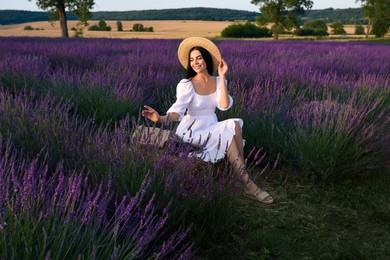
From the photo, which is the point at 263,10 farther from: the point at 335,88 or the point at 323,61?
the point at 335,88

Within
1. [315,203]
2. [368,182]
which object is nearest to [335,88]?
[368,182]

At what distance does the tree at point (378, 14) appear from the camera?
155 ft

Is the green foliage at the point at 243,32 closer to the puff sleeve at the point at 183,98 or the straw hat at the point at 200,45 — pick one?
the straw hat at the point at 200,45

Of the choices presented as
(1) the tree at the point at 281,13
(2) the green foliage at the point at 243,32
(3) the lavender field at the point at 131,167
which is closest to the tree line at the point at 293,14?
(1) the tree at the point at 281,13

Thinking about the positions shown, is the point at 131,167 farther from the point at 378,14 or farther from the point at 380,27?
the point at 380,27

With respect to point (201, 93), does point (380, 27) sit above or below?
above

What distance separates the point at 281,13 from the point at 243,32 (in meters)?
10.5

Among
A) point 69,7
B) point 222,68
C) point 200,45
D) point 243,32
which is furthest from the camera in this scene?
point 243,32

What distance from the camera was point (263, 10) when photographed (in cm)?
4366

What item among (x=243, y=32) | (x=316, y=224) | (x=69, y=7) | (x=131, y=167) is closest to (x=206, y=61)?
(x=131, y=167)

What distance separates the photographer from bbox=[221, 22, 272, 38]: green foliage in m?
52.0

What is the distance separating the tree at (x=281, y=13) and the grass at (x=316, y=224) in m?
42.2

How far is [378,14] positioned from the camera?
156 feet

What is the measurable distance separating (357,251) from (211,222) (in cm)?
83
